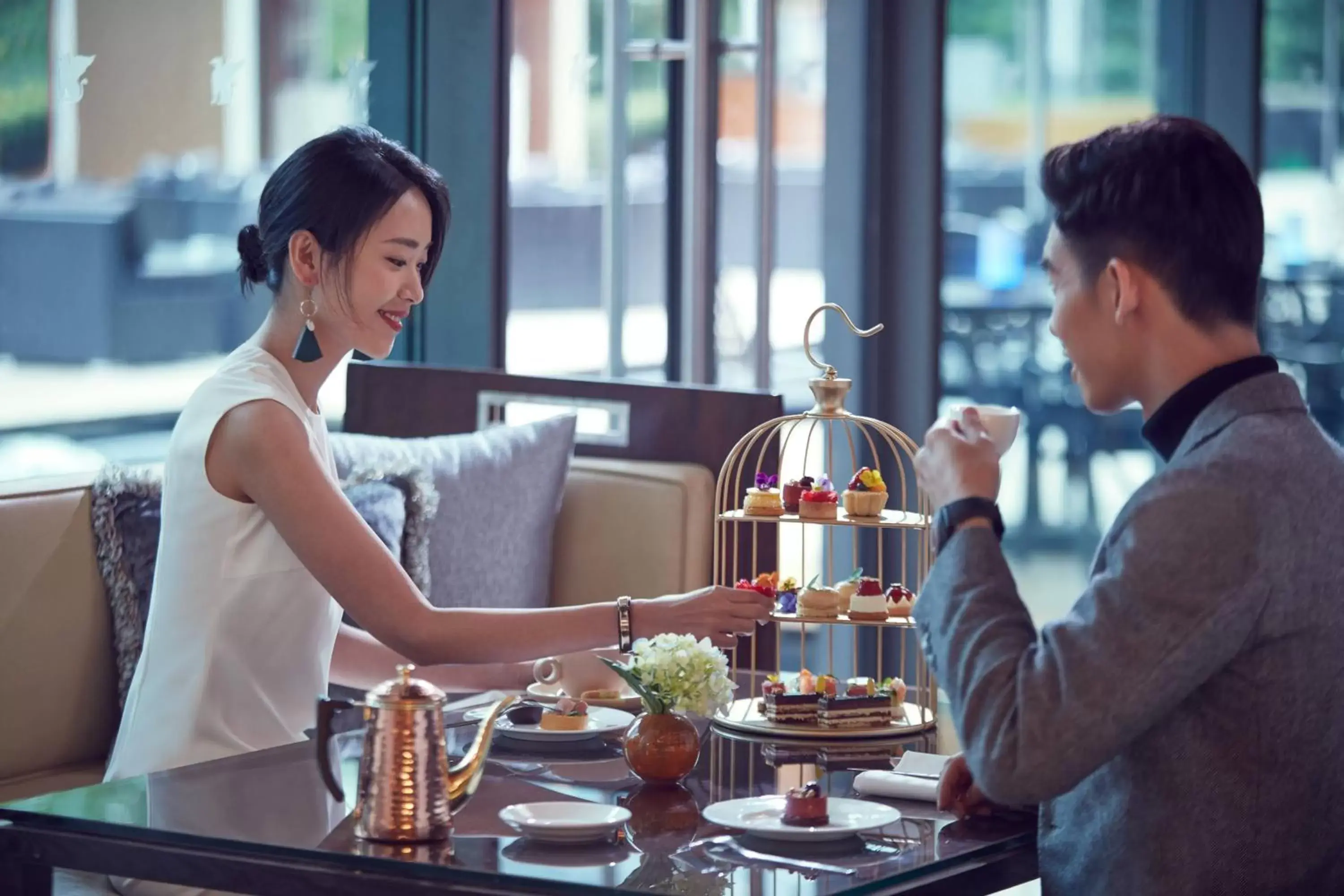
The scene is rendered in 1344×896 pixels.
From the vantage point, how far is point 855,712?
2105mm

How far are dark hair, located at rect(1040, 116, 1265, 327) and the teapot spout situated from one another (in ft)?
2.22

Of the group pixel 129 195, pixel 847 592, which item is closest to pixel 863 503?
pixel 847 592

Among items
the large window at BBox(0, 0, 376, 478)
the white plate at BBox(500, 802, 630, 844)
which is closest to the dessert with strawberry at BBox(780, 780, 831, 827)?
the white plate at BBox(500, 802, 630, 844)

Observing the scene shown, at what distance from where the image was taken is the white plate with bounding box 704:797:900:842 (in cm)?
161

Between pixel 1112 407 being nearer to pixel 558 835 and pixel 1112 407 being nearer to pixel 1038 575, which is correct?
pixel 558 835

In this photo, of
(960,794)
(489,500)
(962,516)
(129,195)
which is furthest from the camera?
(129,195)

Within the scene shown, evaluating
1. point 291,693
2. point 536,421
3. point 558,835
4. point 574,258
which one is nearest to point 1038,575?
point 574,258

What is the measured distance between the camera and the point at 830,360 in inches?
179

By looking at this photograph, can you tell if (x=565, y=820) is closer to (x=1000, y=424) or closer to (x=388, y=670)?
(x=1000, y=424)

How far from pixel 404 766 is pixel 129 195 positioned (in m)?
2.07

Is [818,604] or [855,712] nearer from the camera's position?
[855,712]

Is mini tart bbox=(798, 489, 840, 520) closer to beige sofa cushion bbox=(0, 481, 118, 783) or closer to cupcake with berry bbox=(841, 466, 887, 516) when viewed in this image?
cupcake with berry bbox=(841, 466, 887, 516)

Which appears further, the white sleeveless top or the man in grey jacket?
the white sleeveless top

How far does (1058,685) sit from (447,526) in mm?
1804
